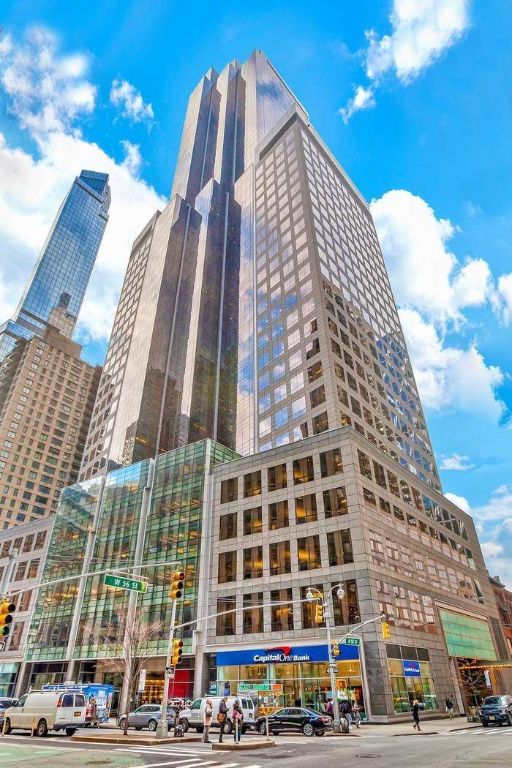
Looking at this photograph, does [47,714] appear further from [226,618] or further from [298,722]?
[226,618]

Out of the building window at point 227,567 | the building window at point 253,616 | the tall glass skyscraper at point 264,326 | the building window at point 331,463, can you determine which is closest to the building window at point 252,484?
the building window at point 227,567

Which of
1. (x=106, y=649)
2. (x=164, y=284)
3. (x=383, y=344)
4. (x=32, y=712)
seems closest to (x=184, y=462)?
(x=106, y=649)

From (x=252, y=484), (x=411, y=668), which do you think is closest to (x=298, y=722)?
(x=411, y=668)

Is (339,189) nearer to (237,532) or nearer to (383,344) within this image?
(383,344)

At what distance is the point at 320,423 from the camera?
6450cm

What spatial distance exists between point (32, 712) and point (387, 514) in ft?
121

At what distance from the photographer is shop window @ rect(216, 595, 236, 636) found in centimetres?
5034

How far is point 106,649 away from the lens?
57.9 m

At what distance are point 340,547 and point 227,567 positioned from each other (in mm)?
13841

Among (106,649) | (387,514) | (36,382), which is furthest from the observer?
(36,382)

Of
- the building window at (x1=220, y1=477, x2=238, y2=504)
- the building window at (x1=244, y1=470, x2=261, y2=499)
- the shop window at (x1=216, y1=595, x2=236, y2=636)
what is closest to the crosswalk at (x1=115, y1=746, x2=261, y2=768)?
the shop window at (x1=216, y1=595, x2=236, y2=636)

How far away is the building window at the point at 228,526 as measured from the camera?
182ft

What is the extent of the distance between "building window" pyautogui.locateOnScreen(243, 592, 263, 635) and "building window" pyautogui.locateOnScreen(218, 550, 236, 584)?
10.3ft

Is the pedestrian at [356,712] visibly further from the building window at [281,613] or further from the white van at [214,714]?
the building window at [281,613]
